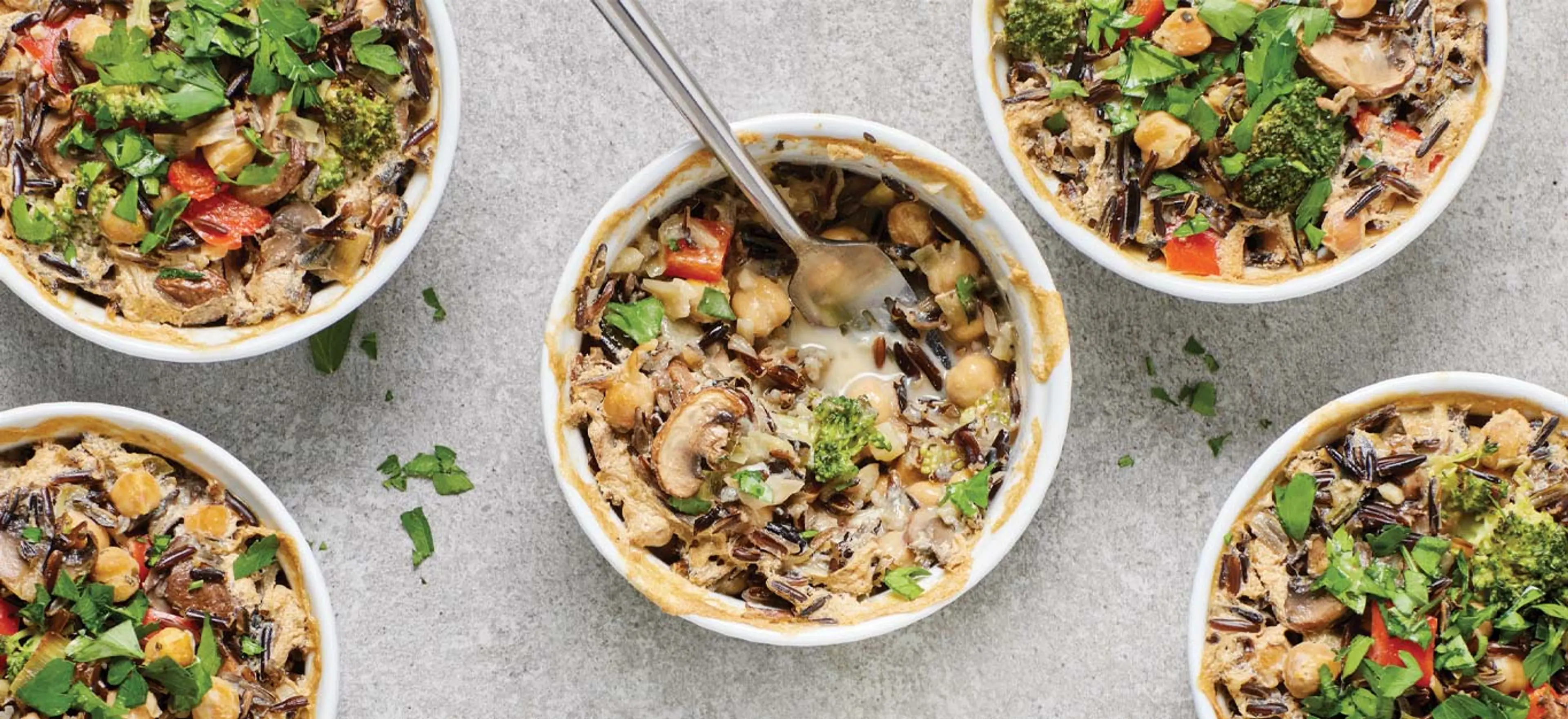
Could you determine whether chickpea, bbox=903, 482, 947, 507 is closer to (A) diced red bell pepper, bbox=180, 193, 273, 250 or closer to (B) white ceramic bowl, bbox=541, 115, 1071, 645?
(B) white ceramic bowl, bbox=541, 115, 1071, 645

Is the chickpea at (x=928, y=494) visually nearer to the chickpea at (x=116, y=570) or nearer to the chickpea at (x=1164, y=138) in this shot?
the chickpea at (x=1164, y=138)

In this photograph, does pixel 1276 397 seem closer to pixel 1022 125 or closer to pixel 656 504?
pixel 1022 125

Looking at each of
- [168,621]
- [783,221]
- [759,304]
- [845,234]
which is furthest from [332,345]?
[845,234]

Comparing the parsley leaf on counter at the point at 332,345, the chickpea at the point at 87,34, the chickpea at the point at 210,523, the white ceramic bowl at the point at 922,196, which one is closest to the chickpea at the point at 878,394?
the white ceramic bowl at the point at 922,196

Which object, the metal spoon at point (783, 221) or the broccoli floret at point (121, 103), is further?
the broccoli floret at point (121, 103)

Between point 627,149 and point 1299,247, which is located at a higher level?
point 627,149

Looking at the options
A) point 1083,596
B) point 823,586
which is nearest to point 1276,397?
point 1083,596

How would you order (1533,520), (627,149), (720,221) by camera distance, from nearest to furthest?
(1533,520) < (720,221) < (627,149)
